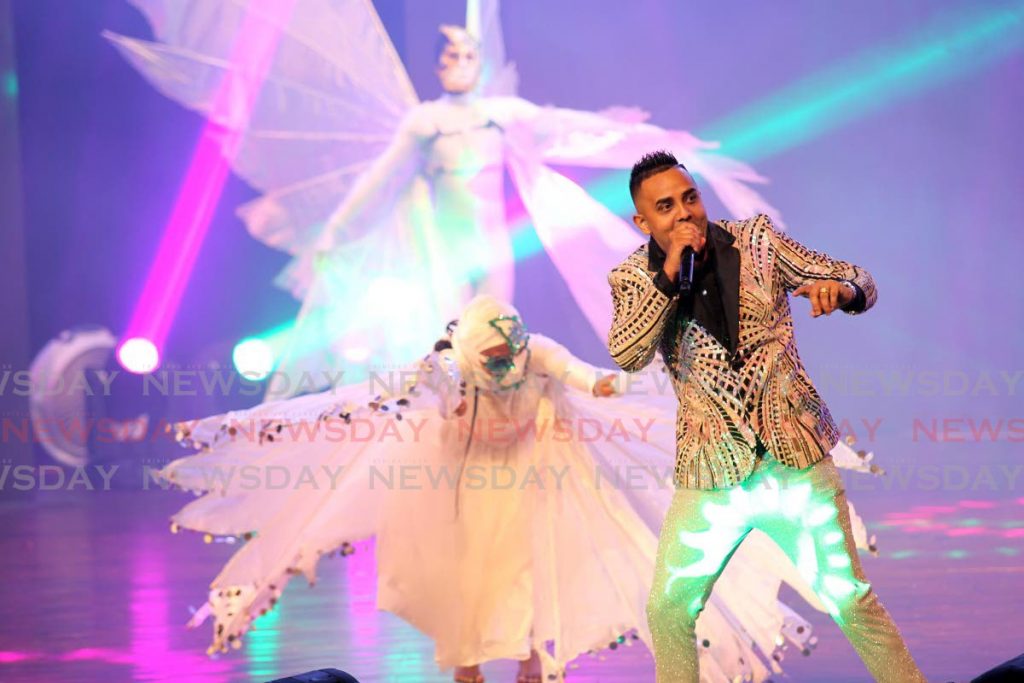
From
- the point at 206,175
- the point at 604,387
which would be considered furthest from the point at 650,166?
the point at 206,175

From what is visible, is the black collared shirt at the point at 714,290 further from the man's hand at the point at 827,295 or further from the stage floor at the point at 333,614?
the stage floor at the point at 333,614

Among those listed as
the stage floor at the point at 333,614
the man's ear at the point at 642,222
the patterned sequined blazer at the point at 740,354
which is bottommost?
the stage floor at the point at 333,614

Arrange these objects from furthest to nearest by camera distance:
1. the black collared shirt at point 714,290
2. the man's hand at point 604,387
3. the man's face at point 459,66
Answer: the man's face at point 459,66, the man's hand at point 604,387, the black collared shirt at point 714,290

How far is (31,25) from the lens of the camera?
7469 millimetres

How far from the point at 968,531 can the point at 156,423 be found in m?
5.05

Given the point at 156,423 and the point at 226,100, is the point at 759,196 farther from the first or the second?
the point at 156,423

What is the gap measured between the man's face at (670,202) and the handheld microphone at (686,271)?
10 cm

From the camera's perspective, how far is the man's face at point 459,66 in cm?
612

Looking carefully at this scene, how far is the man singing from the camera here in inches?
73.6

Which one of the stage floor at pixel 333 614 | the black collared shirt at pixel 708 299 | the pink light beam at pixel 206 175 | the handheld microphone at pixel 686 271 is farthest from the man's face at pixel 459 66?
the handheld microphone at pixel 686 271

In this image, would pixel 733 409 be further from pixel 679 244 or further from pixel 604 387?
pixel 604 387

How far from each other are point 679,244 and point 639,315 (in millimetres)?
146

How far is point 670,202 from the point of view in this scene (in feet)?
6.36

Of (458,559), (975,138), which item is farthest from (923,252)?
(458,559)
